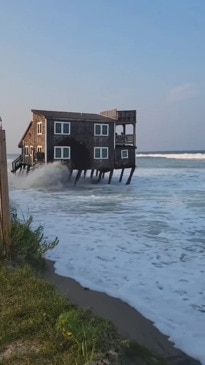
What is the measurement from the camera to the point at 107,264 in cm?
797

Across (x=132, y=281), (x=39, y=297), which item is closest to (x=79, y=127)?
(x=132, y=281)

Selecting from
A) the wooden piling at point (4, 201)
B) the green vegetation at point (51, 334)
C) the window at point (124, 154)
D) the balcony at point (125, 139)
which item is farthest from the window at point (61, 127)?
the green vegetation at point (51, 334)

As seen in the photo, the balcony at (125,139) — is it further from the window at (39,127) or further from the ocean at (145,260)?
the ocean at (145,260)

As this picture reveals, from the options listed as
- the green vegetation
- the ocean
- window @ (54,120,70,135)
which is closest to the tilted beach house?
window @ (54,120,70,135)

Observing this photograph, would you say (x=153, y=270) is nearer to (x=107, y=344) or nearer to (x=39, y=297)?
(x=39, y=297)

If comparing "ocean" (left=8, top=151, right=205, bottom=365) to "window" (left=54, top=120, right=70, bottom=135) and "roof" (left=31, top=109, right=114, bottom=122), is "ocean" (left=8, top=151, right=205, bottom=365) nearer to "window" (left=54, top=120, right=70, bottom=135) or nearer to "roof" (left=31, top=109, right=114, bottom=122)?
"window" (left=54, top=120, right=70, bottom=135)

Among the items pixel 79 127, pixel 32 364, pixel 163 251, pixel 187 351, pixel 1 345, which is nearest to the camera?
pixel 32 364

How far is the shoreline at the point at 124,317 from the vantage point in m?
4.32

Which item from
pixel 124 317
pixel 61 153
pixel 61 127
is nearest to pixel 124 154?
pixel 61 153

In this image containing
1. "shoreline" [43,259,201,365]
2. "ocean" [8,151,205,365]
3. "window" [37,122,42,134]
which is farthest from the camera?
"window" [37,122,42,134]

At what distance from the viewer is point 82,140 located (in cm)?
3284

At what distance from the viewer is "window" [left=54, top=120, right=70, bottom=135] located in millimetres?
32031

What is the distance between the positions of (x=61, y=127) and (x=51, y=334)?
29715 millimetres

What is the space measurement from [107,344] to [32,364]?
27.2 inches
